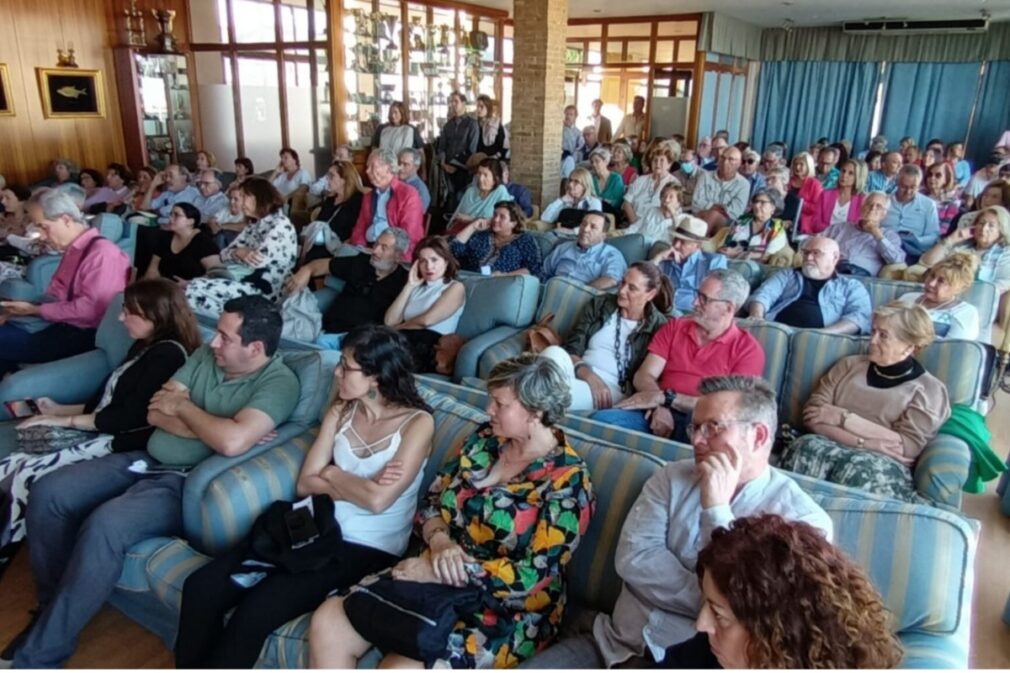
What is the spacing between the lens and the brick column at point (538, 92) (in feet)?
21.7

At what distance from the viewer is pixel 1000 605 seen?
2.53 m

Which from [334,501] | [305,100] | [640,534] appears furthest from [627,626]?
[305,100]

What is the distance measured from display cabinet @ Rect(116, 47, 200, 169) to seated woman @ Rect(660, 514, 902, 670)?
8.90 m

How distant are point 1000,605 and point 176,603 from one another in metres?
2.76

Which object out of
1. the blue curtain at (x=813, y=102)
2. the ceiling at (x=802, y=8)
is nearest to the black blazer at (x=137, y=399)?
the ceiling at (x=802, y=8)

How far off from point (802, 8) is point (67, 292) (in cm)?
999

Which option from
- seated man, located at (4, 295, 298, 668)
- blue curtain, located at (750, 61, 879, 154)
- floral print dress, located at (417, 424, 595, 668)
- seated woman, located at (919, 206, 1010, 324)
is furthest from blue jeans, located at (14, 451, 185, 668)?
blue curtain, located at (750, 61, 879, 154)

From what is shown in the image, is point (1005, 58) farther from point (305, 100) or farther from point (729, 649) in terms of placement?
point (729, 649)

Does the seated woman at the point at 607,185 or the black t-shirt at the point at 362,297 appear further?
the seated woman at the point at 607,185

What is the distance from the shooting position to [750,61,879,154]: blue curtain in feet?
40.5

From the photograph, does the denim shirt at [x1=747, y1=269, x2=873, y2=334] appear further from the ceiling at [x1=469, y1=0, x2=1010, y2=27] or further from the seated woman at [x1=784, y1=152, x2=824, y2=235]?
the ceiling at [x1=469, y1=0, x2=1010, y2=27]

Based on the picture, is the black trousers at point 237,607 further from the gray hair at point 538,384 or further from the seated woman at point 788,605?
the seated woman at point 788,605

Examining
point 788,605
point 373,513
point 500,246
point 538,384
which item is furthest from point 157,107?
point 788,605

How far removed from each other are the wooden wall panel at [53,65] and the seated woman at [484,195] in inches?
206
